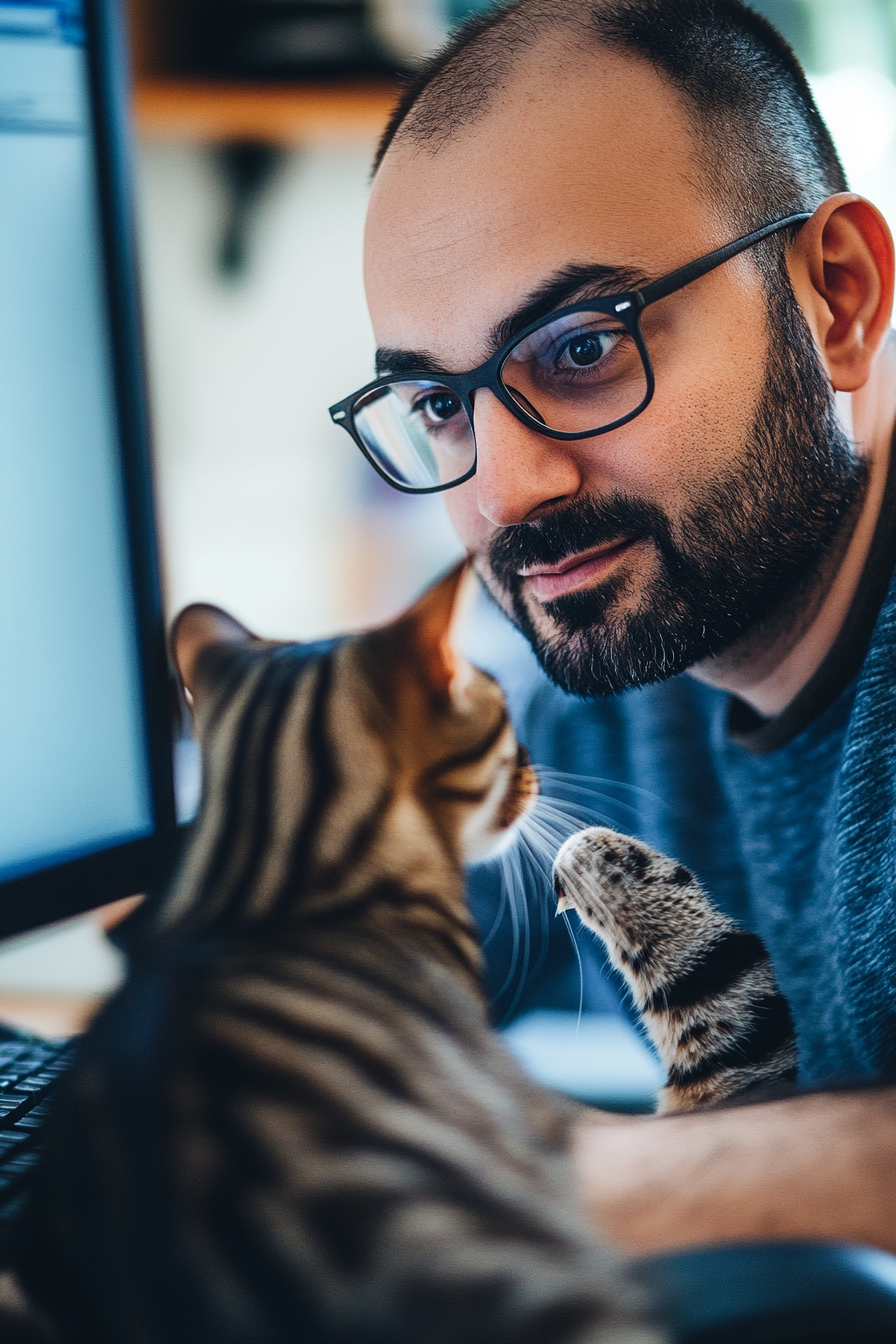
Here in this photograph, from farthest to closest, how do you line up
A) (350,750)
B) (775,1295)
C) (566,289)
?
(566,289) → (350,750) → (775,1295)

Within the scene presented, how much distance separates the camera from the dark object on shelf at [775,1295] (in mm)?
245

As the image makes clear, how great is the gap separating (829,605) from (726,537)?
0.11 meters

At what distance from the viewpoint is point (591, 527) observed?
0.56 meters

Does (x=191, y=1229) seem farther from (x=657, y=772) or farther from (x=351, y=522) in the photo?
(x=351, y=522)

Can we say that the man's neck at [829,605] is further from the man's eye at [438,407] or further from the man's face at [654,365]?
the man's eye at [438,407]

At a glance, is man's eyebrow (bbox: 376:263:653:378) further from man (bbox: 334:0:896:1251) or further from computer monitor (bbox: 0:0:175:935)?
computer monitor (bbox: 0:0:175:935)

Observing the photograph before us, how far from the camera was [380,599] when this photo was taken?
102cm

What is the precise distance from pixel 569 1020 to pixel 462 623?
311mm

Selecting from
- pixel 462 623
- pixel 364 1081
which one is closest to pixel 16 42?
pixel 462 623

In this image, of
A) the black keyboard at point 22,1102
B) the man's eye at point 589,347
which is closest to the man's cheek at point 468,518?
the man's eye at point 589,347

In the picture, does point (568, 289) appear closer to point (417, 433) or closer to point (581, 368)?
point (581, 368)

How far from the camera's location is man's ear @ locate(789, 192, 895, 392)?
589mm

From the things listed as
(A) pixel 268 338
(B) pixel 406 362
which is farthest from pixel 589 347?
(A) pixel 268 338

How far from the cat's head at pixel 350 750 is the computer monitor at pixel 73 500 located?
8cm
